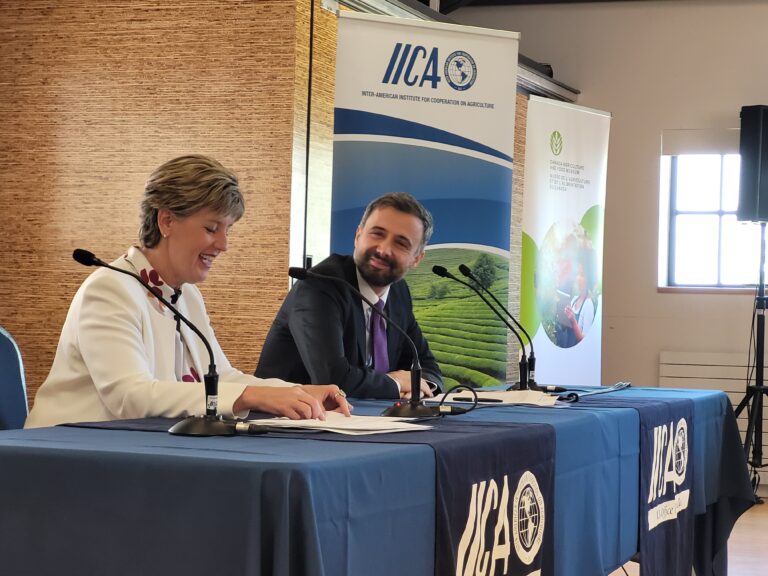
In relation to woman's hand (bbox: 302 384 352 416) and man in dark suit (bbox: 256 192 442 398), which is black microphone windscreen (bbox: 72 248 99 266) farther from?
man in dark suit (bbox: 256 192 442 398)

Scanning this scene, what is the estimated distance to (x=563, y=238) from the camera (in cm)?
669

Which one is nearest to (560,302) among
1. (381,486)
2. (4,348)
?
(4,348)

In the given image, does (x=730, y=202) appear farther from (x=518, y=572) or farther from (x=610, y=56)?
(x=518, y=572)

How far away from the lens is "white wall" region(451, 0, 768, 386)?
304 inches

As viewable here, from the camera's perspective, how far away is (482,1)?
831 centimetres

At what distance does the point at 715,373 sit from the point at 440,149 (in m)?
3.73

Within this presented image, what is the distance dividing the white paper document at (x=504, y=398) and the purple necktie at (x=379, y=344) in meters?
0.34

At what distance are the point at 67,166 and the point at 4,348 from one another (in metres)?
2.92

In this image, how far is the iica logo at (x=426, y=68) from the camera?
4.75 m

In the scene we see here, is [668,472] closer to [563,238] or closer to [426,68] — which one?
[426,68]

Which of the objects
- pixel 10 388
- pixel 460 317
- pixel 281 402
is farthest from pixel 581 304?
pixel 281 402

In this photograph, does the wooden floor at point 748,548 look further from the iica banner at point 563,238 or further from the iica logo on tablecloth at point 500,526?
the iica logo on tablecloth at point 500,526

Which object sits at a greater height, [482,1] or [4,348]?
[482,1]

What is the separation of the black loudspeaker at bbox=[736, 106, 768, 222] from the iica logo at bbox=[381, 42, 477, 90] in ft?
9.04
